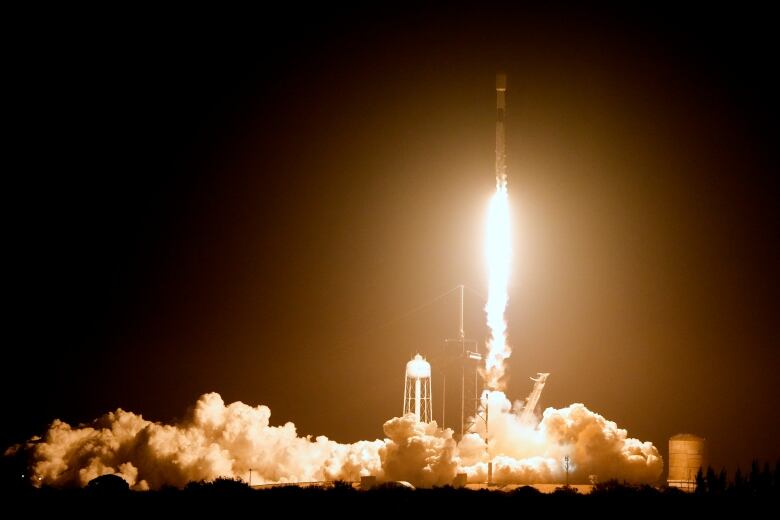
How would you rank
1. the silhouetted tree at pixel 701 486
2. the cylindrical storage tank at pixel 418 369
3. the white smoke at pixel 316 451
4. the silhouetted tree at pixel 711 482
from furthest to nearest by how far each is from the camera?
the cylindrical storage tank at pixel 418 369, the white smoke at pixel 316 451, the silhouetted tree at pixel 711 482, the silhouetted tree at pixel 701 486

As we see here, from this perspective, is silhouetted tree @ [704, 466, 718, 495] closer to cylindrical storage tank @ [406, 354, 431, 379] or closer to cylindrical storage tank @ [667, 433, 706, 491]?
cylindrical storage tank @ [667, 433, 706, 491]

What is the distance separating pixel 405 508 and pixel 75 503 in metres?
12.3

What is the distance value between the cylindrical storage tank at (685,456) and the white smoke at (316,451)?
6.16 m

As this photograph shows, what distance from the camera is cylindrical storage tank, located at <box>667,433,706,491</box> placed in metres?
74.8

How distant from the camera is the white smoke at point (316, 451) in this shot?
218ft

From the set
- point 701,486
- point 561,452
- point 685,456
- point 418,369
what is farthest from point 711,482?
point 418,369

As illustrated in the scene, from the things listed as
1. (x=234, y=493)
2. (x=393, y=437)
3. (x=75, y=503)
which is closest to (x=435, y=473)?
(x=393, y=437)

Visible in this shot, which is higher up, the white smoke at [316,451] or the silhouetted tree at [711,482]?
the white smoke at [316,451]

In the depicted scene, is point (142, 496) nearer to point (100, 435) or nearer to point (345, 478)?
point (345, 478)

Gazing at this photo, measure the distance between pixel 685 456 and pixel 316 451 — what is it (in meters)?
19.7

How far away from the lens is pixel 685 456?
7512 cm

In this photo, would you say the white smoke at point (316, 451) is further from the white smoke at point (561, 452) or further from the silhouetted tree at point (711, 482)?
the silhouetted tree at point (711, 482)

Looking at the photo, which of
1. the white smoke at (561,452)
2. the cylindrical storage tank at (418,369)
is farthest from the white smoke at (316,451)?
the cylindrical storage tank at (418,369)

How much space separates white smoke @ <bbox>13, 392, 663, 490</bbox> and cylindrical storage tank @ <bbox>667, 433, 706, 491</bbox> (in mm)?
6163
